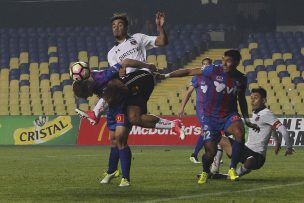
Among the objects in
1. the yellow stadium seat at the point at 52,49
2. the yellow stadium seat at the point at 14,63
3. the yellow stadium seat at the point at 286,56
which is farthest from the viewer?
the yellow stadium seat at the point at 52,49

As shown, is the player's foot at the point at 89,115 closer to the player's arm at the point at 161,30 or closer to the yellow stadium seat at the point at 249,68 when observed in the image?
the player's arm at the point at 161,30

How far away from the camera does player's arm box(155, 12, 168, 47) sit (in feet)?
43.0

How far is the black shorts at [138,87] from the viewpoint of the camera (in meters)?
13.5

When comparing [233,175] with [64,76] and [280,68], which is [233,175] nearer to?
[280,68]

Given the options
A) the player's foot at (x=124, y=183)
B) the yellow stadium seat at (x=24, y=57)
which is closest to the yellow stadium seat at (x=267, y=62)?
the yellow stadium seat at (x=24, y=57)

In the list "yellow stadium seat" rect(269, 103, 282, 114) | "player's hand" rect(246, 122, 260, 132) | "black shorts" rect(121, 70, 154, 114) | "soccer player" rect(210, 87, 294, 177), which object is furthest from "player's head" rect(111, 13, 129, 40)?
"yellow stadium seat" rect(269, 103, 282, 114)

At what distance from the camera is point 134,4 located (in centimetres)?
4753

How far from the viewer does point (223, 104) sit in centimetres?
1398

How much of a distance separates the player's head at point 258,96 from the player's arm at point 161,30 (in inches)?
77.2

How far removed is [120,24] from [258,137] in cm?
307

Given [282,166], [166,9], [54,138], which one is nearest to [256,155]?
[282,166]

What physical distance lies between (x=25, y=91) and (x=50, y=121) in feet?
23.7

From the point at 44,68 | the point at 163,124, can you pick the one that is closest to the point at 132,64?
the point at 163,124

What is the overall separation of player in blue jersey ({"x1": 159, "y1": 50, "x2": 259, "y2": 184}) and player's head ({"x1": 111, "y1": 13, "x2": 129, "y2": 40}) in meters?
1.27
